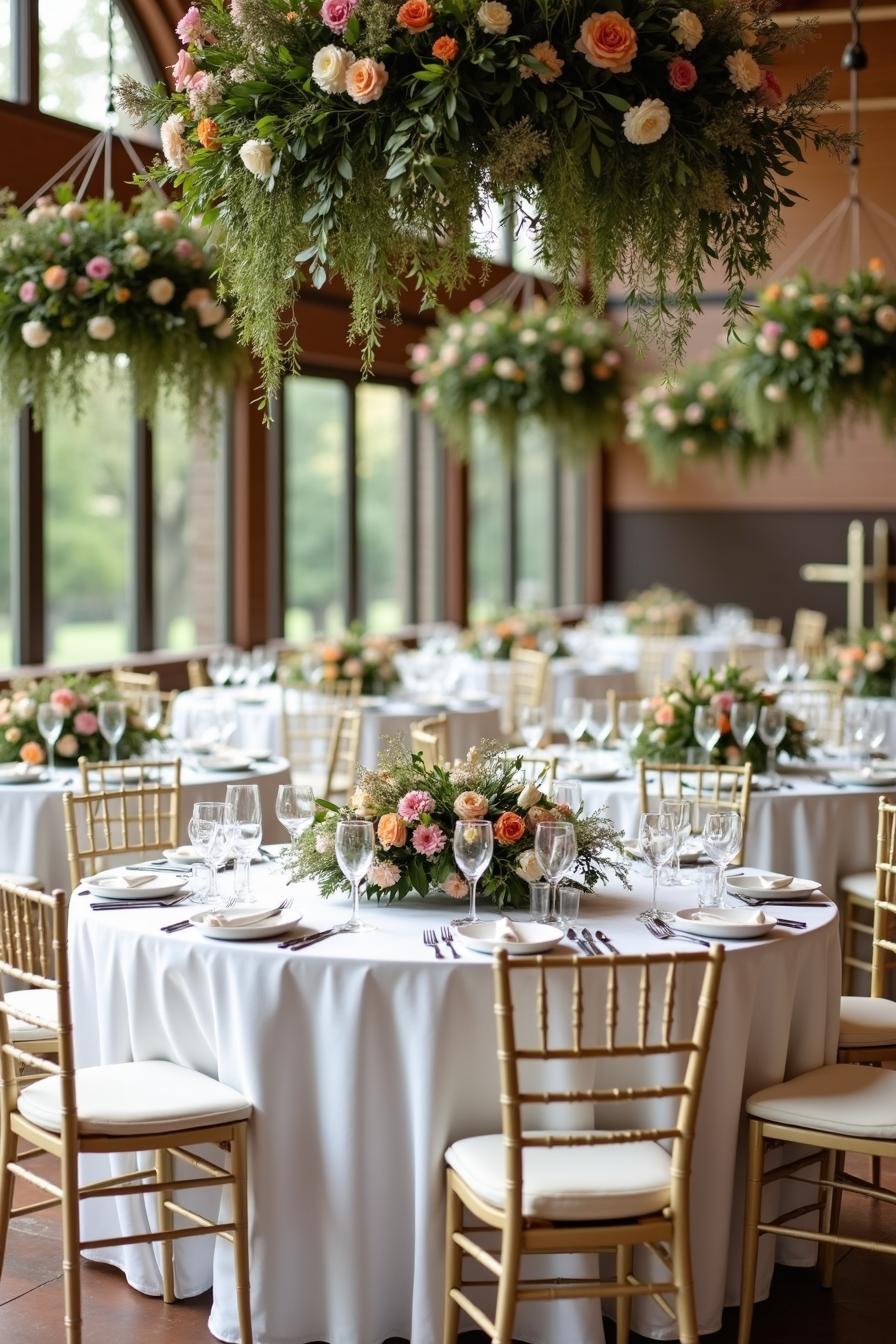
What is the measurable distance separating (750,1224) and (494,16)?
2562mm

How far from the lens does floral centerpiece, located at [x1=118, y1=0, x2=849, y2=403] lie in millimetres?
3289

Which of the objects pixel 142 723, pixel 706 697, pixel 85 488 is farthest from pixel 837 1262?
pixel 85 488

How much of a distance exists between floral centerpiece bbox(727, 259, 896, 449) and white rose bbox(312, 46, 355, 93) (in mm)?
4969

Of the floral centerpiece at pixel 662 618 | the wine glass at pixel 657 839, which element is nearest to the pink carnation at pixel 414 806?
the wine glass at pixel 657 839

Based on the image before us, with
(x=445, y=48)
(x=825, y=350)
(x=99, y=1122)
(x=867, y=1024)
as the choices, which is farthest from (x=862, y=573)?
(x=99, y=1122)

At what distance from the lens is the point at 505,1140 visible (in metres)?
3.00

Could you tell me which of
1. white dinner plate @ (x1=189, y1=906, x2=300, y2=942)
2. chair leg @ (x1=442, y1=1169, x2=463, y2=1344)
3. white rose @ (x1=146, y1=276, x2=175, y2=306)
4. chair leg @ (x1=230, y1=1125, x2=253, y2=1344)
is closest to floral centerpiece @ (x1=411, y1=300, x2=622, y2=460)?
white rose @ (x1=146, y1=276, x2=175, y2=306)

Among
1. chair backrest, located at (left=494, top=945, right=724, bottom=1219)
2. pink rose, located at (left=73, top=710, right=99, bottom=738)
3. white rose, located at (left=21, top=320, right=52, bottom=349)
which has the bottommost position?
chair backrest, located at (left=494, top=945, right=724, bottom=1219)

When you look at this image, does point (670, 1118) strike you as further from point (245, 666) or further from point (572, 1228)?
point (245, 666)

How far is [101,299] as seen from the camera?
5.87m

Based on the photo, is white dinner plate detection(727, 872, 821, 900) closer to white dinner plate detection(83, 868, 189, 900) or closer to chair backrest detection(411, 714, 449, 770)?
white dinner plate detection(83, 868, 189, 900)

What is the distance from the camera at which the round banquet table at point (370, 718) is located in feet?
25.6

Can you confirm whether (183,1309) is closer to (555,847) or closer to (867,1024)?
(555,847)

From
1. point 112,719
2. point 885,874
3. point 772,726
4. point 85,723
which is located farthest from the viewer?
point 85,723
